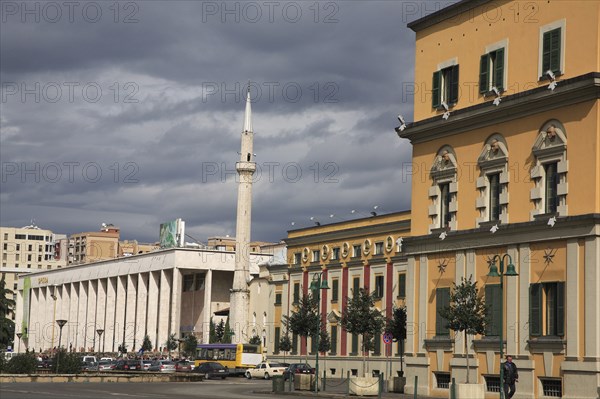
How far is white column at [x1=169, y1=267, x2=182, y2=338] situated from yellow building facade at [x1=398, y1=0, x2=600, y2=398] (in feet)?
329

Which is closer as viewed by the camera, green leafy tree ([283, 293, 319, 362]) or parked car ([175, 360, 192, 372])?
green leafy tree ([283, 293, 319, 362])

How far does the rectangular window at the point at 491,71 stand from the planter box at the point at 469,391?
40.3 ft

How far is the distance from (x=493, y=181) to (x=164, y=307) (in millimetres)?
111442

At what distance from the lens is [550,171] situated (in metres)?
40.6

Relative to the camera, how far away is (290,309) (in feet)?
326

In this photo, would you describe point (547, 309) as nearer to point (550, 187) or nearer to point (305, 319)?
point (550, 187)

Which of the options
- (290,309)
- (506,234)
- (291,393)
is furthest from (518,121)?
(290,309)

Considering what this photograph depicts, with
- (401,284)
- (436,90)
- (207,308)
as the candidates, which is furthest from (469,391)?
(207,308)

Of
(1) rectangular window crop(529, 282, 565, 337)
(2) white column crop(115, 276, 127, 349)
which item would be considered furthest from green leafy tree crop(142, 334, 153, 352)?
(1) rectangular window crop(529, 282, 565, 337)

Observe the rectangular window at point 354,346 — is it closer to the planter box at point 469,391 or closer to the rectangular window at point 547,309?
the planter box at point 469,391

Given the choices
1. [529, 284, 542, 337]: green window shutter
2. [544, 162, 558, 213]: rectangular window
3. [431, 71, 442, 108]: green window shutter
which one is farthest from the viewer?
[431, 71, 442, 108]: green window shutter

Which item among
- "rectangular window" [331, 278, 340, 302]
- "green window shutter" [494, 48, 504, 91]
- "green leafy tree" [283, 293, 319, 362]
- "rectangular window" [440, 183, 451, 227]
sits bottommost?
"green leafy tree" [283, 293, 319, 362]

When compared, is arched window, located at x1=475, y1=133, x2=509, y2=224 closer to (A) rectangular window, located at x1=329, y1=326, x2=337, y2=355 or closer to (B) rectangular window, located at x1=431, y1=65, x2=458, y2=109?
(B) rectangular window, located at x1=431, y1=65, x2=458, y2=109

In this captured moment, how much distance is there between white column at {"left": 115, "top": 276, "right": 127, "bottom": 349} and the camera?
164250 mm
